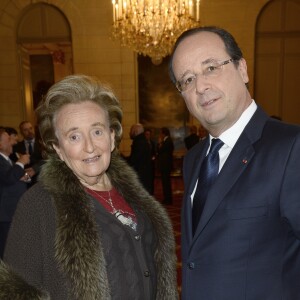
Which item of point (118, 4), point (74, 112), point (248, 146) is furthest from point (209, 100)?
point (118, 4)

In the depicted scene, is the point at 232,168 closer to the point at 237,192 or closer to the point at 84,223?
the point at 237,192

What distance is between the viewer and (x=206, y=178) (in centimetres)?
161

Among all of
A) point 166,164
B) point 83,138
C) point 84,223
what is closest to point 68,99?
point 83,138

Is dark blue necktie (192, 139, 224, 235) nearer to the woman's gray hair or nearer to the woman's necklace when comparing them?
the woman's necklace

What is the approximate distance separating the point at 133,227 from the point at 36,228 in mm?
497

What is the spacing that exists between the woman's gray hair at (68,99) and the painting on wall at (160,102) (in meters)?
8.26

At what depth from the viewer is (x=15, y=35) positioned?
31.5 ft

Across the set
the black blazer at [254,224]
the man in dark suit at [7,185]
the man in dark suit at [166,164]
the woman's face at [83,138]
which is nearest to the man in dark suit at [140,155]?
the man in dark suit at [166,164]

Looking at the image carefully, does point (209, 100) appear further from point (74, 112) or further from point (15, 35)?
point (15, 35)

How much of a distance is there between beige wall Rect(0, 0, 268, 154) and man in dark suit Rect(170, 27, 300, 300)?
8.05m

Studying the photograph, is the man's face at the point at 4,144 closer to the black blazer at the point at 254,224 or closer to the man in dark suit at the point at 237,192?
the man in dark suit at the point at 237,192

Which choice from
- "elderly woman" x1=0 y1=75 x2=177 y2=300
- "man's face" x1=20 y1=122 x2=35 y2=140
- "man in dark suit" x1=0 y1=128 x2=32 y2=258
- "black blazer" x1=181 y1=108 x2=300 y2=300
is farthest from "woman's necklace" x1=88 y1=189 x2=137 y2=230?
"man's face" x1=20 y1=122 x2=35 y2=140

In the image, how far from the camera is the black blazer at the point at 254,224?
1.36 m

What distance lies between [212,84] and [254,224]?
2.16ft
